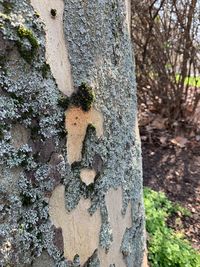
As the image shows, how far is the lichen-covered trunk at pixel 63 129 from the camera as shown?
1.05 metres

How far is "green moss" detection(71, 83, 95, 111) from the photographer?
1.14 meters

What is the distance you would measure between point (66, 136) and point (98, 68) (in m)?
0.19

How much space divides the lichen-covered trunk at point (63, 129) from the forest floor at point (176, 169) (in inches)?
78.6

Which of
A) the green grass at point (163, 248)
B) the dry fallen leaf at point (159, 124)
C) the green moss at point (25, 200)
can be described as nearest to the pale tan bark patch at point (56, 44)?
the green moss at point (25, 200)

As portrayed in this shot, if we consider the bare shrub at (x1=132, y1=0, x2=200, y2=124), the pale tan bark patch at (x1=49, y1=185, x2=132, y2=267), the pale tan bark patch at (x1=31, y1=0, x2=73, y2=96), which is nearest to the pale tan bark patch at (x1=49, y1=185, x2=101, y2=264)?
the pale tan bark patch at (x1=49, y1=185, x2=132, y2=267)

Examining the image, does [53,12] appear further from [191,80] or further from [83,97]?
[191,80]

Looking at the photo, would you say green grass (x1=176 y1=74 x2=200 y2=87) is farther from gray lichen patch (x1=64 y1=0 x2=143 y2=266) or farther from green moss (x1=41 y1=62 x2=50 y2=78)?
green moss (x1=41 y1=62 x2=50 y2=78)

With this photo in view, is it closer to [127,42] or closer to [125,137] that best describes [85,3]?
[127,42]

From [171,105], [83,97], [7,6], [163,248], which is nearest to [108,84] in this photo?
[83,97]

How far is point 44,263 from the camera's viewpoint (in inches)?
45.8

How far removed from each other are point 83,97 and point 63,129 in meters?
0.09

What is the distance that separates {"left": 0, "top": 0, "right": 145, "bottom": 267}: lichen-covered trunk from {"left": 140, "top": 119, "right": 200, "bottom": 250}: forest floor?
2.00 meters

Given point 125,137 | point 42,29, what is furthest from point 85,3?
point 125,137

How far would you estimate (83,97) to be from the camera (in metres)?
1.15
